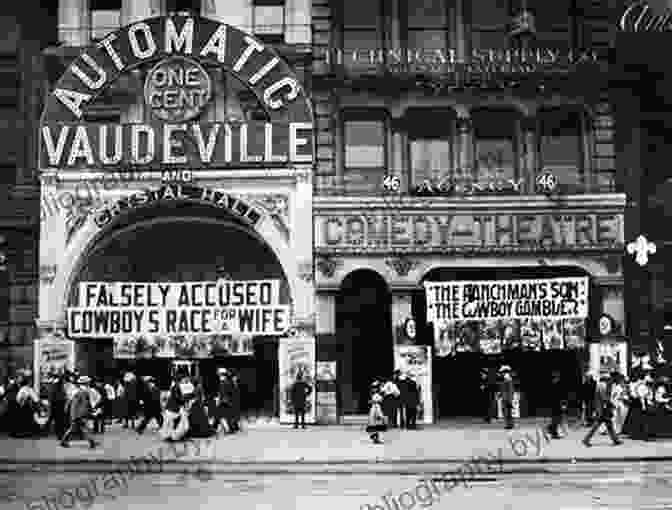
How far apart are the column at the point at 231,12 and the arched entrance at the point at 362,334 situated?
9.88 metres

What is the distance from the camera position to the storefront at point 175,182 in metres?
30.6

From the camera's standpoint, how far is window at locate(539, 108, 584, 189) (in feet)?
108

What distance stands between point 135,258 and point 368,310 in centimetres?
900

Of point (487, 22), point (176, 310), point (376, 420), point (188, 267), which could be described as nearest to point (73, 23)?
point (188, 267)

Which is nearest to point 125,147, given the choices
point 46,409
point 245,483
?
point 46,409

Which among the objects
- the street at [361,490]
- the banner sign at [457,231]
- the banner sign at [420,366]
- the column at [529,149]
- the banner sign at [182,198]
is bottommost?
the street at [361,490]

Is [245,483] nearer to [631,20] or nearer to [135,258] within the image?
[135,258]

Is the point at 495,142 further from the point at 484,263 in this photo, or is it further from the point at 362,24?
the point at 362,24

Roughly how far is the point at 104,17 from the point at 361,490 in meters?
22.8

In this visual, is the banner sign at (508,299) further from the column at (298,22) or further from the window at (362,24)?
the column at (298,22)

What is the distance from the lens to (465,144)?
32688 millimetres

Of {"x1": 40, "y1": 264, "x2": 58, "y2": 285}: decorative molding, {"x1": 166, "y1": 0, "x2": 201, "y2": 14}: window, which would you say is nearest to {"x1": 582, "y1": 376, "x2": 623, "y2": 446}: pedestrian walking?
{"x1": 40, "y1": 264, "x2": 58, "y2": 285}: decorative molding

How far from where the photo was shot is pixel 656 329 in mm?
32031

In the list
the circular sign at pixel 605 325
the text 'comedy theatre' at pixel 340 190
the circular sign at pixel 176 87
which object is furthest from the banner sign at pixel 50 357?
the circular sign at pixel 605 325
